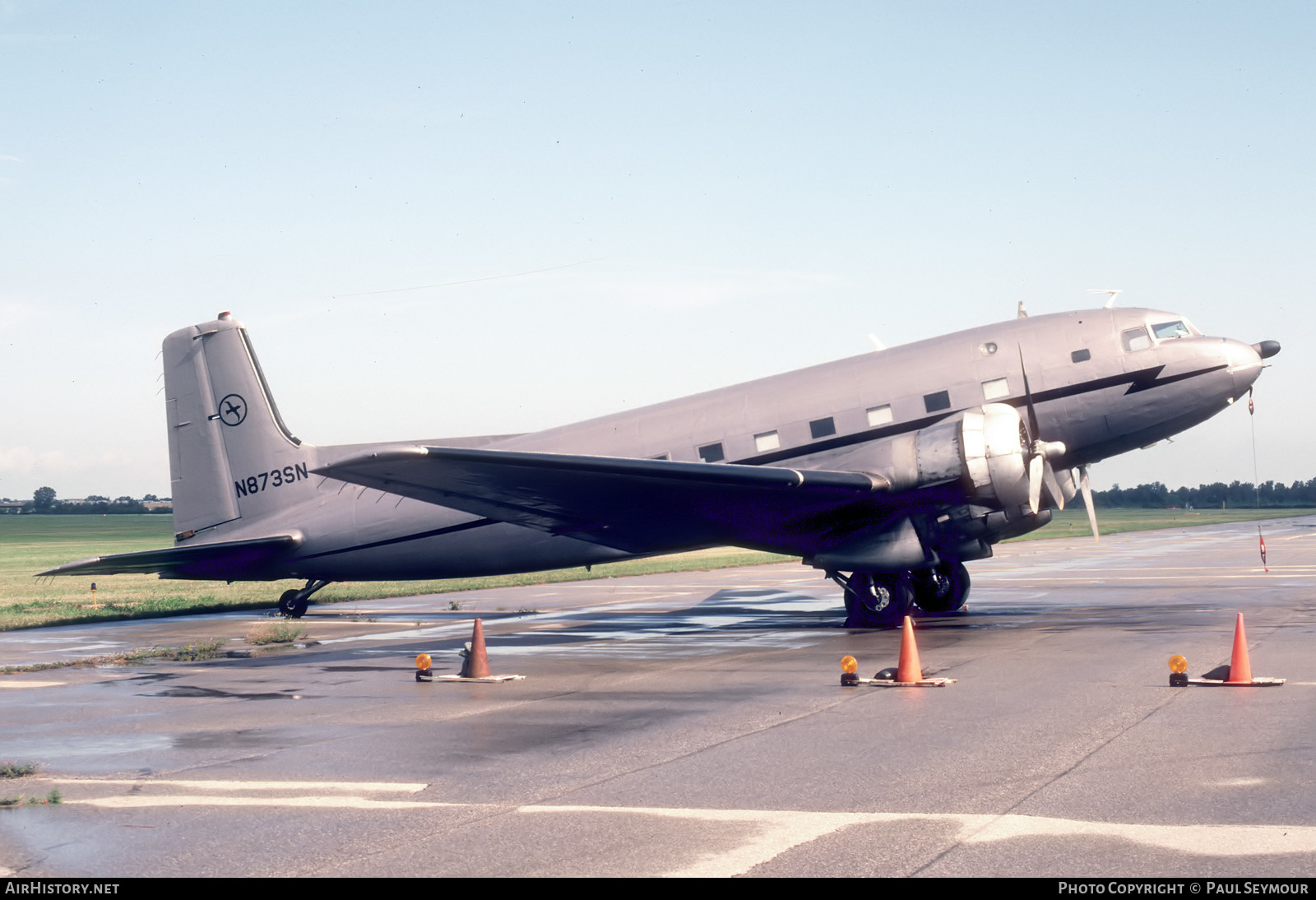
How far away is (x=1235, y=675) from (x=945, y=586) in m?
10.7

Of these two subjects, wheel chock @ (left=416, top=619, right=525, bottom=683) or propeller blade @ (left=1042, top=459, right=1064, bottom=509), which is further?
propeller blade @ (left=1042, top=459, right=1064, bottom=509)

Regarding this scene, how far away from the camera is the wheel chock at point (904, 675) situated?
1368cm

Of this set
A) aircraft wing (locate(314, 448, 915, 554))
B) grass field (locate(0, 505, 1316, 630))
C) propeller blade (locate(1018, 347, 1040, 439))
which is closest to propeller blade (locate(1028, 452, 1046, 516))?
propeller blade (locate(1018, 347, 1040, 439))

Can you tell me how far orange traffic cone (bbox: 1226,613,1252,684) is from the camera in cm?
1286

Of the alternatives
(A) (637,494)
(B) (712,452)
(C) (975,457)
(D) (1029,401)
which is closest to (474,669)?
(A) (637,494)

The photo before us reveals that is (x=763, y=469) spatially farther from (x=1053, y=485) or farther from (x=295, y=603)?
(x=295, y=603)

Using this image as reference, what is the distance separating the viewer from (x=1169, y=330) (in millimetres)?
21047

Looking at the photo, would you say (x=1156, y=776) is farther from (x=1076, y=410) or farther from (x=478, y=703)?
(x=1076, y=410)

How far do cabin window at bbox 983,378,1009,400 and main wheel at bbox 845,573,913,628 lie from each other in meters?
3.43

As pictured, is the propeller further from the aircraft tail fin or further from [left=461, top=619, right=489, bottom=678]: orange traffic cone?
the aircraft tail fin

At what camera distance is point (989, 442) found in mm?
19188

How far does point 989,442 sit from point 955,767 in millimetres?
10733

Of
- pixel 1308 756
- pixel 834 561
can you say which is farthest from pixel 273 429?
pixel 1308 756

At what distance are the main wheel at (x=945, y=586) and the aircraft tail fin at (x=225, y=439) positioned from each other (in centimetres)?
1219
